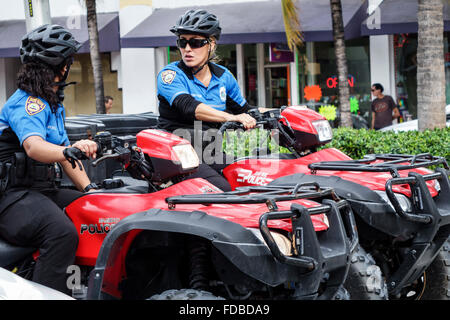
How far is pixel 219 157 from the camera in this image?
4.60 metres

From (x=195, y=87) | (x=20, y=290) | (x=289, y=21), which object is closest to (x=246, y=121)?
(x=195, y=87)

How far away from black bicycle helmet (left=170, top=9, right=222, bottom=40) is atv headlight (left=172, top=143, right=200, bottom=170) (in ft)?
3.52

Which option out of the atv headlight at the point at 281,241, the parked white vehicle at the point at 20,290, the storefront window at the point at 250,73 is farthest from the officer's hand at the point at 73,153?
the storefront window at the point at 250,73

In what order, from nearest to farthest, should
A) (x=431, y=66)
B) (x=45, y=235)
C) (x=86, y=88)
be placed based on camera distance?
1. (x=45, y=235)
2. (x=431, y=66)
3. (x=86, y=88)

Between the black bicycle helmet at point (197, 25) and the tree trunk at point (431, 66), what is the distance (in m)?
5.48

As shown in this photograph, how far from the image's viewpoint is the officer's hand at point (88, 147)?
3264mm

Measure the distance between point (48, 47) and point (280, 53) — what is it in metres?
14.4

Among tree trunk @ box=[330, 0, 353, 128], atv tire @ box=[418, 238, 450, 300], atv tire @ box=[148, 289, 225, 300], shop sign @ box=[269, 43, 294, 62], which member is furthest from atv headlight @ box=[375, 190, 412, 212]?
shop sign @ box=[269, 43, 294, 62]

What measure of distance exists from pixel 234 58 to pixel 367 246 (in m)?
14.9

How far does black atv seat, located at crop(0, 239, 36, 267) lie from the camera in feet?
11.3

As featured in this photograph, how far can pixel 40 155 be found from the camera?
3432mm

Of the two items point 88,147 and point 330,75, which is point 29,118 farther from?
point 330,75
